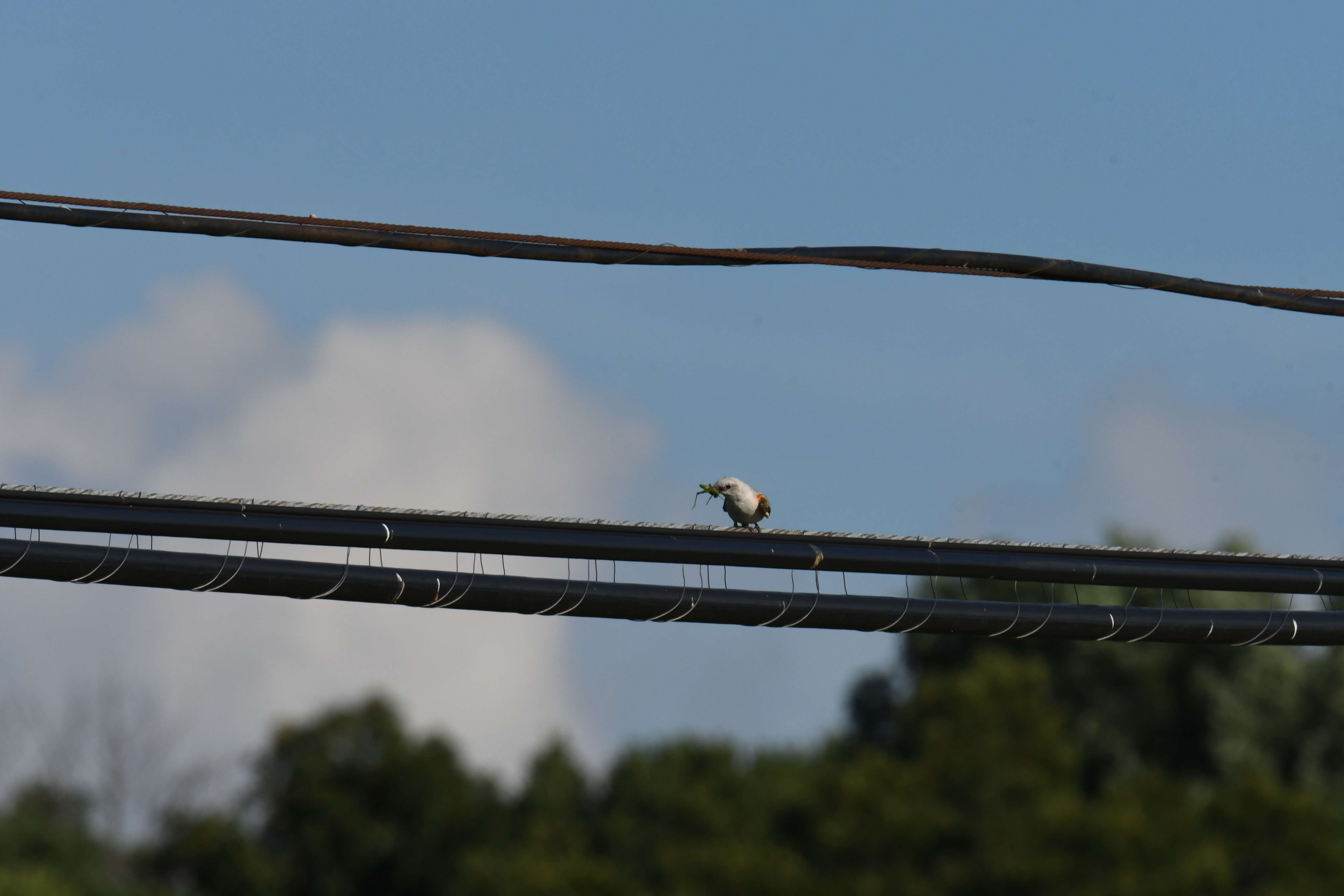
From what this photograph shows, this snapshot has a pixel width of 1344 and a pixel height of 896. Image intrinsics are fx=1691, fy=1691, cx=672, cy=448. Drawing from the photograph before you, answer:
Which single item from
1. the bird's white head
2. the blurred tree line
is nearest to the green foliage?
the blurred tree line

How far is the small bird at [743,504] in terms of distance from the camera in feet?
45.0

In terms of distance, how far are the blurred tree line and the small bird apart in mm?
40132

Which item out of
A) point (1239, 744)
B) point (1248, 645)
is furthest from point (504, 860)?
point (1248, 645)

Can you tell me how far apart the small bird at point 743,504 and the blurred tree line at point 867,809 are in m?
40.1

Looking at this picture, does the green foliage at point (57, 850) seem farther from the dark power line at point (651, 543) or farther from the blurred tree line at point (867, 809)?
the dark power line at point (651, 543)

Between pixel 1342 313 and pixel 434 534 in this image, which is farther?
pixel 1342 313

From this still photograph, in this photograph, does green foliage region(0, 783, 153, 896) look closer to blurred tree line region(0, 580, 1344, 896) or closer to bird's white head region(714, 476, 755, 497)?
blurred tree line region(0, 580, 1344, 896)

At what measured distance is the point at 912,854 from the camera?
183ft

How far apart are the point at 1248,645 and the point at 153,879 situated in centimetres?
5412

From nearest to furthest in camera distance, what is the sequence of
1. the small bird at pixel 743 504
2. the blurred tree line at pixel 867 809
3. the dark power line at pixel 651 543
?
the dark power line at pixel 651 543, the small bird at pixel 743 504, the blurred tree line at pixel 867 809

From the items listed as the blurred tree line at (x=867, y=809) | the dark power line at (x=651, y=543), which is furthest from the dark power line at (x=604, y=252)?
the blurred tree line at (x=867, y=809)

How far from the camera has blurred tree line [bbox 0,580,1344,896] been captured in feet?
171

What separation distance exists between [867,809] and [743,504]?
4449 cm

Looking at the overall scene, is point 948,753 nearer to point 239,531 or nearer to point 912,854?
point 912,854
